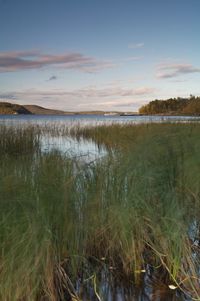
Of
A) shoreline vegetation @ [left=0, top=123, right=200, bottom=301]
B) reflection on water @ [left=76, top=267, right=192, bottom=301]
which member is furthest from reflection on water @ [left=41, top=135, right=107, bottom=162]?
reflection on water @ [left=76, top=267, right=192, bottom=301]

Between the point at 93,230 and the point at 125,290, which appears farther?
the point at 93,230

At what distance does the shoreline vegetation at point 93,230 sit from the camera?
301 cm

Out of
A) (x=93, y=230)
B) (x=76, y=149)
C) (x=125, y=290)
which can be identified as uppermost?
(x=76, y=149)

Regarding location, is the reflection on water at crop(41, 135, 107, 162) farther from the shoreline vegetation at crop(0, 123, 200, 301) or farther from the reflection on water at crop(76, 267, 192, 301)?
the reflection on water at crop(76, 267, 192, 301)

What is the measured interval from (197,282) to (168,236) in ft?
1.84

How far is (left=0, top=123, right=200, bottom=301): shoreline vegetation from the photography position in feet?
9.86

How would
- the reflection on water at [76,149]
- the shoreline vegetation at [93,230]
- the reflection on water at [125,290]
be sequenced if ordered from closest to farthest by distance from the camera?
the shoreline vegetation at [93,230] < the reflection on water at [125,290] < the reflection on water at [76,149]

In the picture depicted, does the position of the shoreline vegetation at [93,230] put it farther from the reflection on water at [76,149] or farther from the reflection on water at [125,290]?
the reflection on water at [76,149]

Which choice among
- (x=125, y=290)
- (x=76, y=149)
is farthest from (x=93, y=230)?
(x=76, y=149)

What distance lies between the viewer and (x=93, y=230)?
4.07m

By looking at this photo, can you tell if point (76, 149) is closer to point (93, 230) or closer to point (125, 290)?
point (93, 230)

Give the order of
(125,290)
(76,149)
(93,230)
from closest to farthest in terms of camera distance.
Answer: (125,290)
(93,230)
(76,149)

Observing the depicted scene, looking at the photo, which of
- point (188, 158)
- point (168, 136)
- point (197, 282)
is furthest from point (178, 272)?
point (168, 136)

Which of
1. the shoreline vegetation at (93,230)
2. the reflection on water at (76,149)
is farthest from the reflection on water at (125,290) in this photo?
the reflection on water at (76,149)
